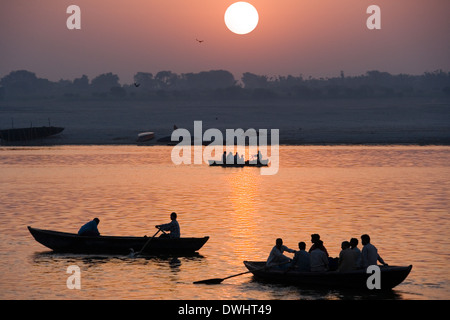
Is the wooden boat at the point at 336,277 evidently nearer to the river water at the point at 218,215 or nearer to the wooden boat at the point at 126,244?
the river water at the point at 218,215

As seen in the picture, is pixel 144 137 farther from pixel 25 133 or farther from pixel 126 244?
pixel 126 244

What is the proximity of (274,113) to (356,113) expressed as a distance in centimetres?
1840

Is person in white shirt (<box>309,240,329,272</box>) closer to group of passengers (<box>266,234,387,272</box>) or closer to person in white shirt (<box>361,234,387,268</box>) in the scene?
group of passengers (<box>266,234,387,272</box>)

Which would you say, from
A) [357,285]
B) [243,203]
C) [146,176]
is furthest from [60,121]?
[357,285]

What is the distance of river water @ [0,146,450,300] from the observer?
26.9 meters

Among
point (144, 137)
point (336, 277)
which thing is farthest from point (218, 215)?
point (144, 137)

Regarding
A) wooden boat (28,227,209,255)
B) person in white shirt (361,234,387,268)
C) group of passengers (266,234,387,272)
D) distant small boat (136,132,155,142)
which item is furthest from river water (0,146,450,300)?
distant small boat (136,132,155,142)

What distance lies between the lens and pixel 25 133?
403 ft

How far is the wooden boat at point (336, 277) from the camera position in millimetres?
25312

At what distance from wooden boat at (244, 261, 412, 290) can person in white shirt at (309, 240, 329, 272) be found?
215 mm

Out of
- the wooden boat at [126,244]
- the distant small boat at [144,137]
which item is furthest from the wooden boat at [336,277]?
the distant small boat at [144,137]

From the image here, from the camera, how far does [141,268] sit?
1168 inches

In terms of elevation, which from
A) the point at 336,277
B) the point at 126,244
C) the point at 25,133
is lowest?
the point at 336,277

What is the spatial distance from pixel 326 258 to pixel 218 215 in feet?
62.8
